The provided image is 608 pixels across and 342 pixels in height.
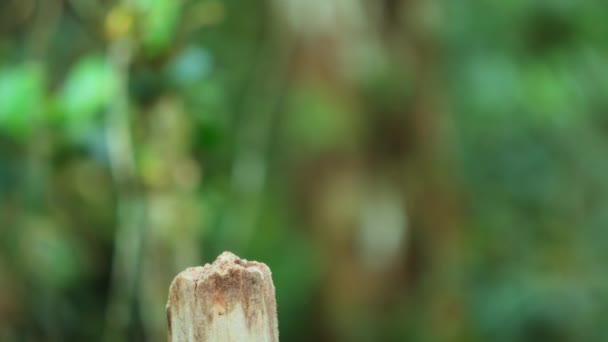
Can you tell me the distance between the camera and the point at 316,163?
4488mm

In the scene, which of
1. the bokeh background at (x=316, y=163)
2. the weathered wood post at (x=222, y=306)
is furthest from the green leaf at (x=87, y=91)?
the weathered wood post at (x=222, y=306)

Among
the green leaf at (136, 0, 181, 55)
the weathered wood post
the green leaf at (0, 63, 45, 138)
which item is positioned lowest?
the weathered wood post

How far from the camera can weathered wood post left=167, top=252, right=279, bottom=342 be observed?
0.99 metres

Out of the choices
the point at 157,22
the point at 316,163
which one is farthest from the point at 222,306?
the point at 316,163

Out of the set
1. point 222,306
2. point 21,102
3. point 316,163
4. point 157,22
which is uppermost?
point 316,163

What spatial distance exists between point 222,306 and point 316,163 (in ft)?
11.5

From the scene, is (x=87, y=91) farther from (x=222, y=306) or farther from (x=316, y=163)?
(x=316, y=163)

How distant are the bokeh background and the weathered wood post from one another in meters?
1.24

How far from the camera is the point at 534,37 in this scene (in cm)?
526

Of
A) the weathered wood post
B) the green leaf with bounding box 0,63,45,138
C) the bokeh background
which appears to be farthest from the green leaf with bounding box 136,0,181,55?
the weathered wood post

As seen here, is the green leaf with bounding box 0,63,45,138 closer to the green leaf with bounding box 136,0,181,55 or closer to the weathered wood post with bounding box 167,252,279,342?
the green leaf with bounding box 136,0,181,55

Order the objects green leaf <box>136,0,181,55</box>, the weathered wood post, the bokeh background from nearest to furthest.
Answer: the weathered wood post < green leaf <box>136,0,181,55</box> < the bokeh background

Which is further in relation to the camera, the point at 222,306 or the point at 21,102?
the point at 21,102

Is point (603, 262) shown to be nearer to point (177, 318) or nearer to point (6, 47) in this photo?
point (6, 47)
